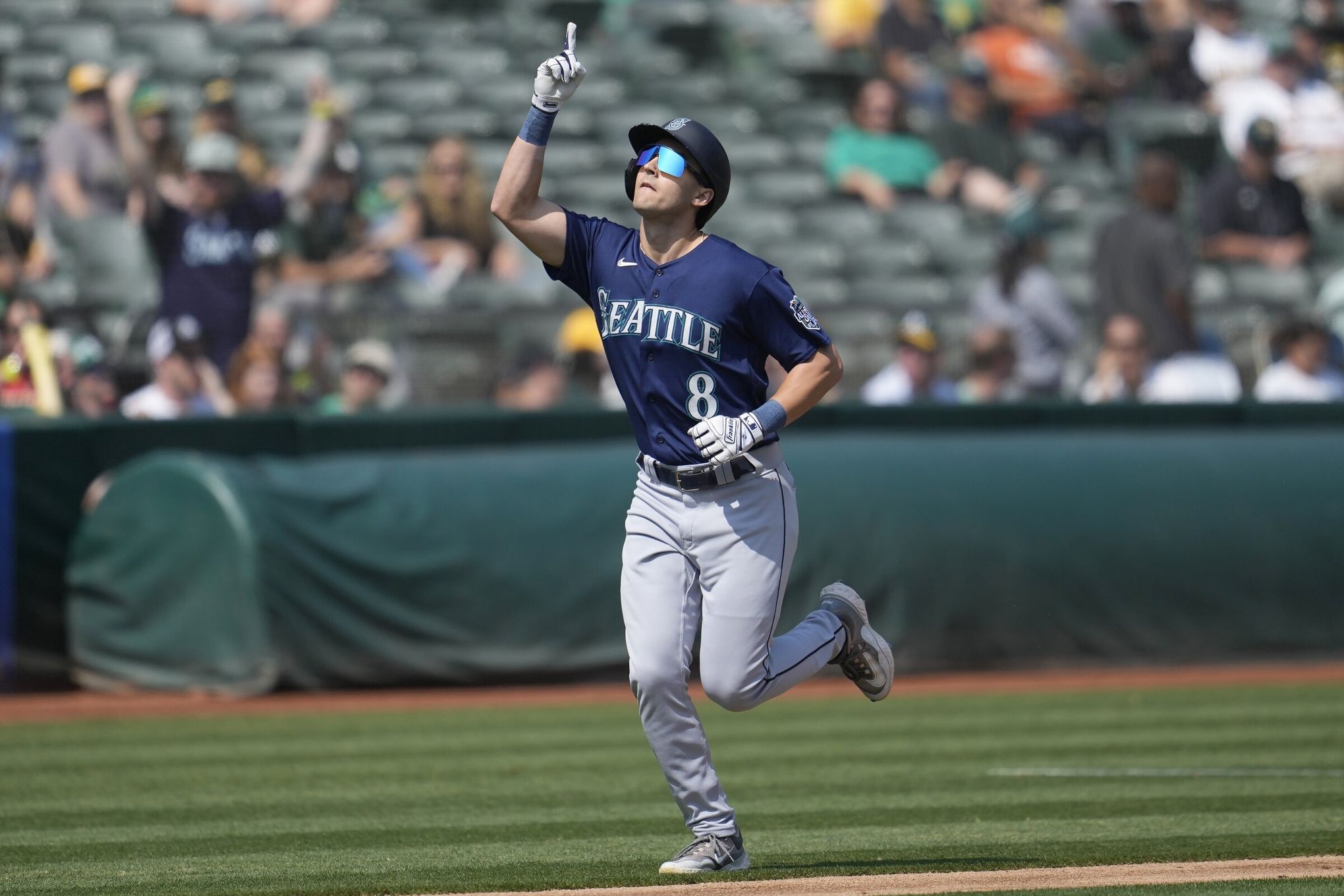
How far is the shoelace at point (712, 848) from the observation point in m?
5.32

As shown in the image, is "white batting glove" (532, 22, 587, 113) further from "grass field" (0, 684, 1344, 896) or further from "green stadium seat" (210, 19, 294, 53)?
"green stadium seat" (210, 19, 294, 53)

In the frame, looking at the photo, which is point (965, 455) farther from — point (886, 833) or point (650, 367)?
point (650, 367)

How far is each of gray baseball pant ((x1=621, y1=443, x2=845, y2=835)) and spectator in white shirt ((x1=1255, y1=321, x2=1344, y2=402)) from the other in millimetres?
8879

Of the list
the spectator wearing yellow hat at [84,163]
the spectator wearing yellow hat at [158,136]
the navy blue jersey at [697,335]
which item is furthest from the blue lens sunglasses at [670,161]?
the spectator wearing yellow hat at [84,163]

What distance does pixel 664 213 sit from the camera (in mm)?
5391

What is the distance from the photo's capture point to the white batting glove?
5359 millimetres

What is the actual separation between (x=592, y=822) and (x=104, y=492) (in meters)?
5.50

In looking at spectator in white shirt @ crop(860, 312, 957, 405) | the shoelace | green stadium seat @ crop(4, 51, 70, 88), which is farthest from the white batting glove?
green stadium seat @ crop(4, 51, 70, 88)

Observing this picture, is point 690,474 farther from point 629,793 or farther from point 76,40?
point 76,40

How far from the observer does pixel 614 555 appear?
11.3m

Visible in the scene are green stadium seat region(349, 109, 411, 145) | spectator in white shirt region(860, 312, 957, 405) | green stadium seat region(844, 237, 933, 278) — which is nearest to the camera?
spectator in white shirt region(860, 312, 957, 405)

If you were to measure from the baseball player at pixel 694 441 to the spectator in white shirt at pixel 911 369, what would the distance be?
25.1 ft

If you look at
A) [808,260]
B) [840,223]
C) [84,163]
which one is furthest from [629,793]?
[840,223]

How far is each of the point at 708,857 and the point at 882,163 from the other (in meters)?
12.9
